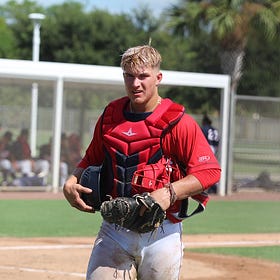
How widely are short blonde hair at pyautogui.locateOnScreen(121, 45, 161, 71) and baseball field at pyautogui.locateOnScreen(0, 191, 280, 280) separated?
4.57m

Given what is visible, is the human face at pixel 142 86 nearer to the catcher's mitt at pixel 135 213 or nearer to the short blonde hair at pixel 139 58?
the short blonde hair at pixel 139 58

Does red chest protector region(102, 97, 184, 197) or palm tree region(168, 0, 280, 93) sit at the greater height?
palm tree region(168, 0, 280, 93)

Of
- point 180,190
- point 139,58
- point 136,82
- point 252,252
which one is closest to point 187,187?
point 180,190

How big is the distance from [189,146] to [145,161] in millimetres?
282

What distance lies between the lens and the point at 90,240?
12234 mm

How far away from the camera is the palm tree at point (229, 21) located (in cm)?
2695

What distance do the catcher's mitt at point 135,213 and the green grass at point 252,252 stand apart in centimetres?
654

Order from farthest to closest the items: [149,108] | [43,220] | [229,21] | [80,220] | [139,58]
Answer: [229,21] < [80,220] < [43,220] < [149,108] < [139,58]

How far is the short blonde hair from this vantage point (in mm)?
4801

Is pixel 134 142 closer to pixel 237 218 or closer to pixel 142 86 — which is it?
pixel 142 86

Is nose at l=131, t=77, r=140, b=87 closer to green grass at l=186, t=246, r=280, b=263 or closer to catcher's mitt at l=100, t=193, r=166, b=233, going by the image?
catcher's mitt at l=100, t=193, r=166, b=233

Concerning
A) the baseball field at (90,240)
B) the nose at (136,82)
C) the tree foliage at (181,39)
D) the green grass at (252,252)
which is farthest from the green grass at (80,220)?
the nose at (136,82)

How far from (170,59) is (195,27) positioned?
2177cm

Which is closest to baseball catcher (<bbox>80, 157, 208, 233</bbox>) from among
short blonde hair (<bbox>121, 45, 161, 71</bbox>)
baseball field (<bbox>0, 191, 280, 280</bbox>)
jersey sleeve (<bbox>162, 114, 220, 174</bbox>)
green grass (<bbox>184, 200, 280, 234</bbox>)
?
jersey sleeve (<bbox>162, 114, 220, 174</bbox>)
